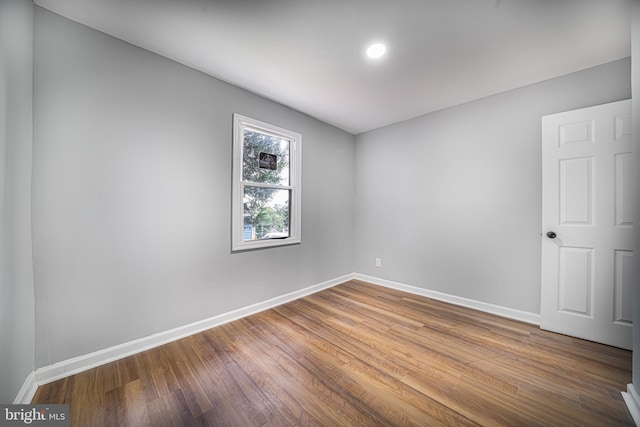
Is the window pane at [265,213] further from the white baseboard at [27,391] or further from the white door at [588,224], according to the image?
the white door at [588,224]

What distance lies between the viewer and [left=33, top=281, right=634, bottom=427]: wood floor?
53.0 inches

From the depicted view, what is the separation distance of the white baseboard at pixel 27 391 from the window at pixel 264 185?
154 cm

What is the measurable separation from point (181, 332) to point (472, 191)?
3547 millimetres

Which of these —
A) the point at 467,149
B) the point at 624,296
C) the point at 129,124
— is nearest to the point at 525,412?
the point at 624,296

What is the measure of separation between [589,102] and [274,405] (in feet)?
12.1

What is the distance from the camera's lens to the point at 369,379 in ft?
5.40

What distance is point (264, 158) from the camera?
2.87 meters

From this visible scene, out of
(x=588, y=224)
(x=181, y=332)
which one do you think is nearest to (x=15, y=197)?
(x=181, y=332)

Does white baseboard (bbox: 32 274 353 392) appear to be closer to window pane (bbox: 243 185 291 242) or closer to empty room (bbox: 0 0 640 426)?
empty room (bbox: 0 0 640 426)

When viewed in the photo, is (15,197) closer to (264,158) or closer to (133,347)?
(133,347)

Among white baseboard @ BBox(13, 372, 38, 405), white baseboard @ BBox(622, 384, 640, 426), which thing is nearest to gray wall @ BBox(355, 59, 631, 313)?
white baseboard @ BBox(622, 384, 640, 426)

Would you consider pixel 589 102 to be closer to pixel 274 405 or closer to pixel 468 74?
pixel 468 74

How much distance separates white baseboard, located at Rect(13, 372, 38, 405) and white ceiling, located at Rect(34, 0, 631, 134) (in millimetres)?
2456

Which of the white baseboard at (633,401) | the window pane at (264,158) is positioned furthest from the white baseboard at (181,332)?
the window pane at (264,158)
